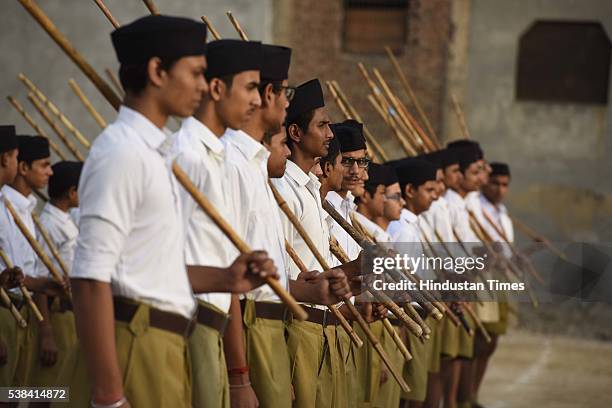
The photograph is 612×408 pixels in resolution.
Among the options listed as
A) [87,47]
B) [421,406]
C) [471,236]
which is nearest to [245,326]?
[421,406]

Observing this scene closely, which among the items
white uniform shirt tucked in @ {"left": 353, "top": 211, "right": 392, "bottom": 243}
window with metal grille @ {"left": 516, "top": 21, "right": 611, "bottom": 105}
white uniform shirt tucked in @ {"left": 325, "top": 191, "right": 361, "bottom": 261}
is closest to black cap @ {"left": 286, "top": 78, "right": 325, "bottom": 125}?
white uniform shirt tucked in @ {"left": 325, "top": 191, "right": 361, "bottom": 261}

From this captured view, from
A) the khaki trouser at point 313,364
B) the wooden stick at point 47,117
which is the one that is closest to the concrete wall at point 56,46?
the wooden stick at point 47,117

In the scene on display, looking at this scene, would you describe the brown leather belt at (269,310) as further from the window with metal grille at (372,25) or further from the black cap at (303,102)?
the window with metal grille at (372,25)

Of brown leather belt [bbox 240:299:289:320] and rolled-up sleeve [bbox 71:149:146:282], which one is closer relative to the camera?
rolled-up sleeve [bbox 71:149:146:282]

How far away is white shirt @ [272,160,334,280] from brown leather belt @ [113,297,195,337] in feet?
4.72

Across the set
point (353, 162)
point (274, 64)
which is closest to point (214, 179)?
point (274, 64)

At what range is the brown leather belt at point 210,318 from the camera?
3881 millimetres

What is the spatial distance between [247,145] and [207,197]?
437 millimetres

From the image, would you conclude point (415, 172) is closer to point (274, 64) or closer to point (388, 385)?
point (388, 385)

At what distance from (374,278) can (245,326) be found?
34.2 inches

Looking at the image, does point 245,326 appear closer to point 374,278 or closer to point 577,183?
point 374,278

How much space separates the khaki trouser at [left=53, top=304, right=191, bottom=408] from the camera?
341 centimetres

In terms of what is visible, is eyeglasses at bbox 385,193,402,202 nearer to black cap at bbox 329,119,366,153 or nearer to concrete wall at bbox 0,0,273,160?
black cap at bbox 329,119,366,153

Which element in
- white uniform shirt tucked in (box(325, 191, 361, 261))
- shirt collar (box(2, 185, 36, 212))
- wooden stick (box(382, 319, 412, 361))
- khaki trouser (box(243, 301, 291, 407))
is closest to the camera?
khaki trouser (box(243, 301, 291, 407))
